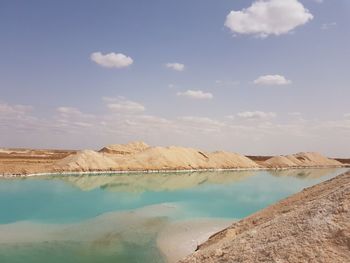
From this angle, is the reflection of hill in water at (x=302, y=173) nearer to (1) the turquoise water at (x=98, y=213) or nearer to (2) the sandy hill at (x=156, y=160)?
(2) the sandy hill at (x=156, y=160)

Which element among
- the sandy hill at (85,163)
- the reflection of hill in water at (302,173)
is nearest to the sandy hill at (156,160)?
the sandy hill at (85,163)

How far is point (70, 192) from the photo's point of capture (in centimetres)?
3350

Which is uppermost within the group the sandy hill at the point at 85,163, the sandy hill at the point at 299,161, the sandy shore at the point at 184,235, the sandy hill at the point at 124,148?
the sandy hill at the point at 124,148

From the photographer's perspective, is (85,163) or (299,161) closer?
(85,163)

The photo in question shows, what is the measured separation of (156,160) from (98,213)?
125ft

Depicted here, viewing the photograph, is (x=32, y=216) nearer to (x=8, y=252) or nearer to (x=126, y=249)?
(x=8, y=252)

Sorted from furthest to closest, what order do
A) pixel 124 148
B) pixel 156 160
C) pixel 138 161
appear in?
pixel 124 148, pixel 156 160, pixel 138 161

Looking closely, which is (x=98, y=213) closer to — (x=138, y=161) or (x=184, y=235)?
(x=184, y=235)

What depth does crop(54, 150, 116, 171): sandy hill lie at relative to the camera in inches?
1999

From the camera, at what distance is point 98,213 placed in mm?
23703

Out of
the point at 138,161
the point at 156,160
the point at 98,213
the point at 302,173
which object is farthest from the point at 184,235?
the point at 302,173

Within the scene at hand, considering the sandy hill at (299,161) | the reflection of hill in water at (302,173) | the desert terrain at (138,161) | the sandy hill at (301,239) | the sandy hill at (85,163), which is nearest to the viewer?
the sandy hill at (301,239)

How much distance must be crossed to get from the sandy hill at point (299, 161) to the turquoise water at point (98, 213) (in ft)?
151

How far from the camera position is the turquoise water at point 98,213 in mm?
14750
